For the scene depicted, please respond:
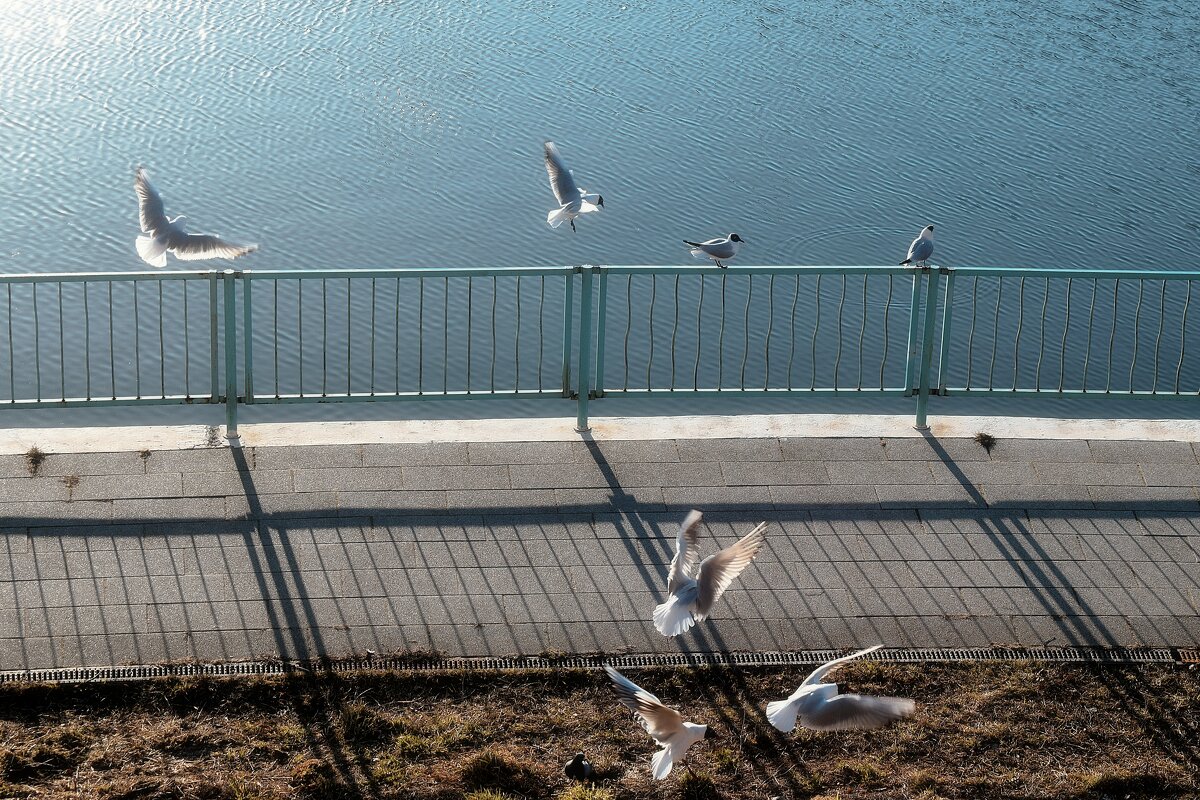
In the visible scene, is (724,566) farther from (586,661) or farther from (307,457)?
(307,457)

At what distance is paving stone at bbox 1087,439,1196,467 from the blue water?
570 cm

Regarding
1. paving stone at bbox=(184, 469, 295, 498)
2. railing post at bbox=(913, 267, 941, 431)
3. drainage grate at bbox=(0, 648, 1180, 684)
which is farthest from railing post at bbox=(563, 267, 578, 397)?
drainage grate at bbox=(0, 648, 1180, 684)

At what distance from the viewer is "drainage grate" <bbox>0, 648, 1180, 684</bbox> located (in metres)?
6.68

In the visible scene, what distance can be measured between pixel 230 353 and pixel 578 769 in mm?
3919

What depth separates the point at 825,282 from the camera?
47.6 ft

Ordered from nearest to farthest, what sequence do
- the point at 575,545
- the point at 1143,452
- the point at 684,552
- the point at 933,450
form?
the point at 684,552
the point at 575,545
the point at 933,450
the point at 1143,452

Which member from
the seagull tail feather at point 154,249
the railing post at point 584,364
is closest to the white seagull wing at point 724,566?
the railing post at point 584,364

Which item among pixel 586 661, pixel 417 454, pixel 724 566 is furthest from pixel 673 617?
pixel 417 454

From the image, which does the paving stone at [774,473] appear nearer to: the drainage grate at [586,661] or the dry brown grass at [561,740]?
the drainage grate at [586,661]

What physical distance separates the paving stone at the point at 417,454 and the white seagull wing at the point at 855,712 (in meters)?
3.34

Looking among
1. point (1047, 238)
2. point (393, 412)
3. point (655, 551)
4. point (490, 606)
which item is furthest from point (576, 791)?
point (1047, 238)

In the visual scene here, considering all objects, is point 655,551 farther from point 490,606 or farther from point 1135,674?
point 1135,674

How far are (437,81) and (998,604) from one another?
523 inches

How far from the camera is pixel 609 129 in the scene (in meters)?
17.9
